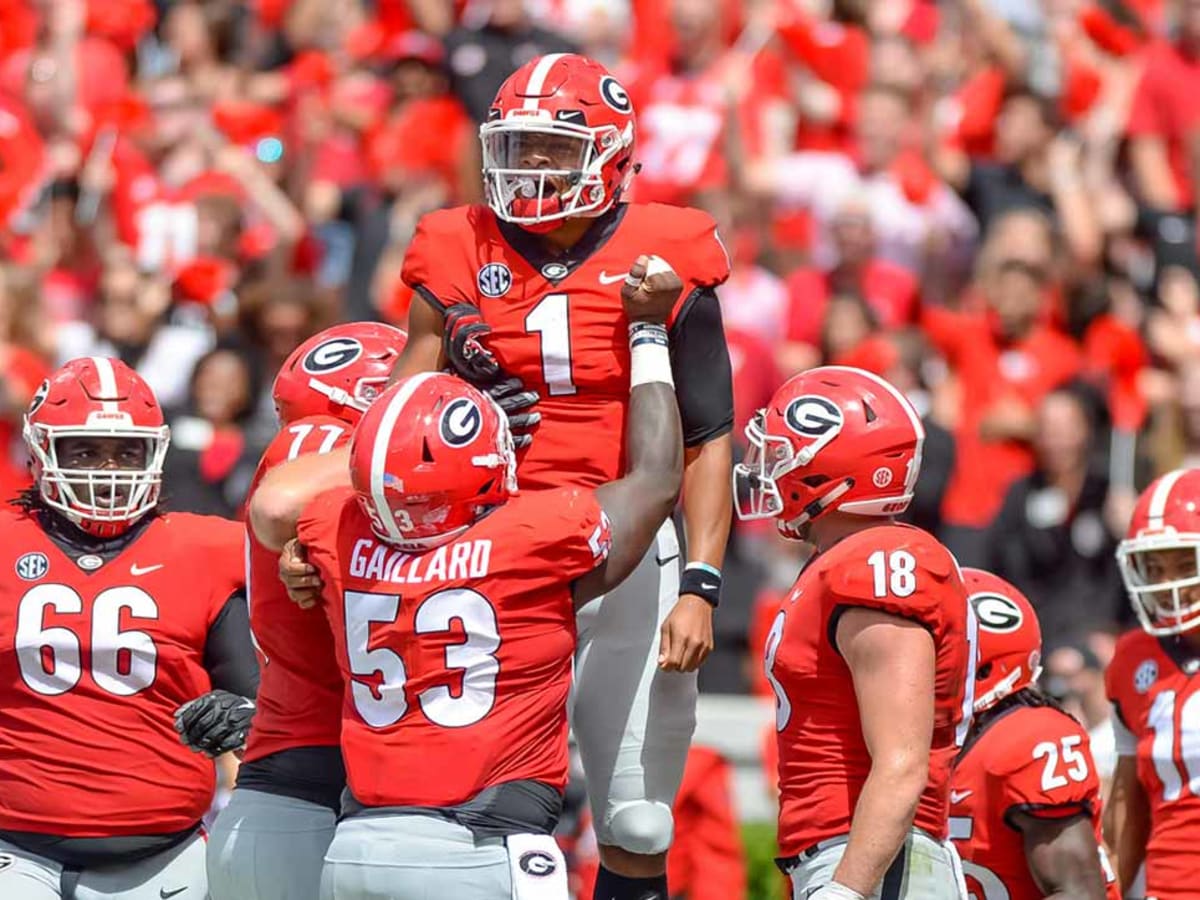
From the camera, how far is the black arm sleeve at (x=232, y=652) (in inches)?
231

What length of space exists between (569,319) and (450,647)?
1046 mm

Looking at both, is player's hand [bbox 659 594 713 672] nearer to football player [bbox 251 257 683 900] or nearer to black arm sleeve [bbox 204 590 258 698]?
football player [bbox 251 257 683 900]

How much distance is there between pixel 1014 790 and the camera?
17.7 ft

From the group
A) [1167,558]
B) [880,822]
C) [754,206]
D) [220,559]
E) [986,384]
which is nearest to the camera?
[880,822]

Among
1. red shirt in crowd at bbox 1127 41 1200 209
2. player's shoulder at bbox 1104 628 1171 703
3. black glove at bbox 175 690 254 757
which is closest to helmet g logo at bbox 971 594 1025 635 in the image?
player's shoulder at bbox 1104 628 1171 703

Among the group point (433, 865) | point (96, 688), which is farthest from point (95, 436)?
point (433, 865)

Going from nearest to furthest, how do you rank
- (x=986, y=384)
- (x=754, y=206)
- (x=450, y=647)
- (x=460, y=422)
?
(x=450, y=647) < (x=460, y=422) < (x=986, y=384) < (x=754, y=206)

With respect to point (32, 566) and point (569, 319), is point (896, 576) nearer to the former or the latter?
point (569, 319)

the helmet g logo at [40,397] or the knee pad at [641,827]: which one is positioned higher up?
the helmet g logo at [40,397]

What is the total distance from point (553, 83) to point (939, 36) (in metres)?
8.11

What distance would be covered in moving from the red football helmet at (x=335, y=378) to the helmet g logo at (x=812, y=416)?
3.62 ft

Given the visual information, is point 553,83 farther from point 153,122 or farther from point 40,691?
point 153,122

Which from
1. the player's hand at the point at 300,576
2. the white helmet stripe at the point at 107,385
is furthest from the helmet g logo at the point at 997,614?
the white helmet stripe at the point at 107,385

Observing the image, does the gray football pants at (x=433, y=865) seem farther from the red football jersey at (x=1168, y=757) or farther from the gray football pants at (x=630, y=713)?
the red football jersey at (x=1168, y=757)
